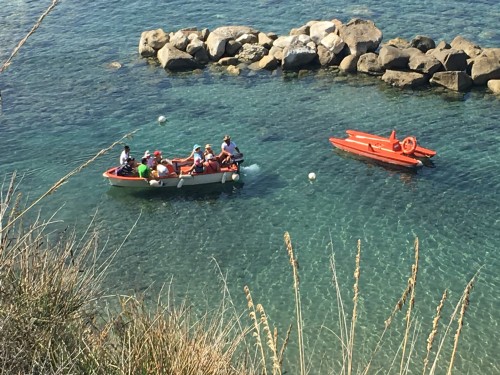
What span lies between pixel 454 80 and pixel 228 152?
10.8 m

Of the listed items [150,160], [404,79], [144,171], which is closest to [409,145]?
[404,79]

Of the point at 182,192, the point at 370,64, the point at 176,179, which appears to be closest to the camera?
the point at 176,179

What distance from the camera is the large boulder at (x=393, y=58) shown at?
29422 millimetres

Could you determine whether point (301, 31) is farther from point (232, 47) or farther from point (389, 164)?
point (389, 164)

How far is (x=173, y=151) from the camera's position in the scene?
25.3 meters

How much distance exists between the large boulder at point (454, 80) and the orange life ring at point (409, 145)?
19.9 ft

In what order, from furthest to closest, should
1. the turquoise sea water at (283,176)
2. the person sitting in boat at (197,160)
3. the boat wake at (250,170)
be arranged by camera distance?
the boat wake at (250,170) → the person sitting in boat at (197,160) → the turquoise sea water at (283,176)

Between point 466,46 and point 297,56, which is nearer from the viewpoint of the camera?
point 466,46

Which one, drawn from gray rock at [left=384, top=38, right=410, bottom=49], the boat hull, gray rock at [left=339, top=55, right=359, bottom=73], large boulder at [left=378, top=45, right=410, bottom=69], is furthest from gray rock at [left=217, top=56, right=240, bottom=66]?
the boat hull

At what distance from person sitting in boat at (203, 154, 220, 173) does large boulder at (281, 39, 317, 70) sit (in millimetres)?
9576

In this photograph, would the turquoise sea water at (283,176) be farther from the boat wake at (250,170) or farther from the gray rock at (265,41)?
the gray rock at (265,41)

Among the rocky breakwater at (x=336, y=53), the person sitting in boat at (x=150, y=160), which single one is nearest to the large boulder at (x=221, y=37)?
the rocky breakwater at (x=336, y=53)

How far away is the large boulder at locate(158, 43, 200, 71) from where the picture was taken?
31609 mm

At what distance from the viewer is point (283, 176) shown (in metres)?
23.3
